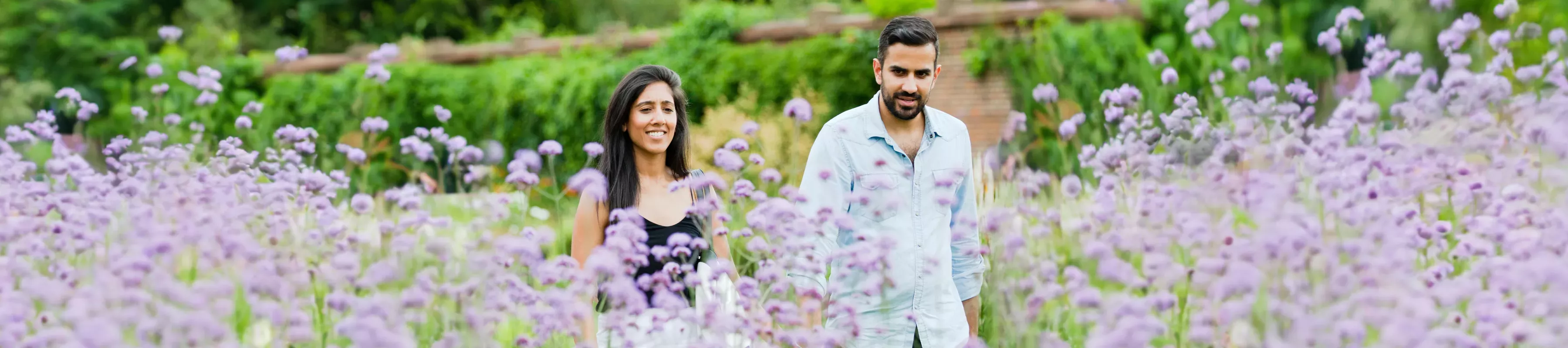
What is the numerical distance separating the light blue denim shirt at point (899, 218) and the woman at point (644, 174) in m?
0.34

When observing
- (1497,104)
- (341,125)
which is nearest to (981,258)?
(1497,104)

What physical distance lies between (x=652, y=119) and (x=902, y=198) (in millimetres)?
643

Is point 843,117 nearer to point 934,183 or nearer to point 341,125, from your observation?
point 934,183

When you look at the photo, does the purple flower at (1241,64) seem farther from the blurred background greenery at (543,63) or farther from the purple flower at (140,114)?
the purple flower at (140,114)

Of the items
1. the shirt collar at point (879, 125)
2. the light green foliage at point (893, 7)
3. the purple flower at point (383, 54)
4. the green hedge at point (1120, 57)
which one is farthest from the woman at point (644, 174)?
the light green foliage at point (893, 7)

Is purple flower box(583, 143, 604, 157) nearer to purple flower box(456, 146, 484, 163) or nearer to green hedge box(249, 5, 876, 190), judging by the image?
purple flower box(456, 146, 484, 163)

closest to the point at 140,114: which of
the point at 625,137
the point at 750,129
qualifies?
the point at 625,137

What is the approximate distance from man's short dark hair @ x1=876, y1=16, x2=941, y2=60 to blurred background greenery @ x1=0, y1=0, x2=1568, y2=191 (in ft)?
5.50

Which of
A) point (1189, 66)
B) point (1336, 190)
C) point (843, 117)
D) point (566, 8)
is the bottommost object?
point (1336, 190)

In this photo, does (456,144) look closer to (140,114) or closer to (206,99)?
(206,99)

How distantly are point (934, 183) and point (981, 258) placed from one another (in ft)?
1.03

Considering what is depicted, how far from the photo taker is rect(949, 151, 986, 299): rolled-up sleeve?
9.02 ft

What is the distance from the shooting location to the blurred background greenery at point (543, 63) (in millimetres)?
8547

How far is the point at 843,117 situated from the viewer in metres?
2.73
